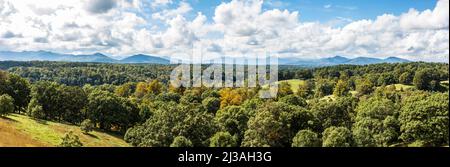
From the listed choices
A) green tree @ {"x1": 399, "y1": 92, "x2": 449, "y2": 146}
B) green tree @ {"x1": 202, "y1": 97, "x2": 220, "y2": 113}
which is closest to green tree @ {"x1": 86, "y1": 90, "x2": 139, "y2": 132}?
green tree @ {"x1": 202, "y1": 97, "x2": 220, "y2": 113}

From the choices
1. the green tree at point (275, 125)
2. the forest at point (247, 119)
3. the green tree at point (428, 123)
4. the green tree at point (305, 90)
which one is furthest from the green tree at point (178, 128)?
the green tree at point (305, 90)

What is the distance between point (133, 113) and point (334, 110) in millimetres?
39951

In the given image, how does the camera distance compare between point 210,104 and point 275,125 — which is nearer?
point 275,125

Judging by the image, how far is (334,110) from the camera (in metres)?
58.8

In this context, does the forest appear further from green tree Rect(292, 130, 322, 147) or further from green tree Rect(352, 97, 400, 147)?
green tree Rect(292, 130, 322, 147)

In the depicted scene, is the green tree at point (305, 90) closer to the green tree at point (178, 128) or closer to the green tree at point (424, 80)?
the green tree at point (424, 80)

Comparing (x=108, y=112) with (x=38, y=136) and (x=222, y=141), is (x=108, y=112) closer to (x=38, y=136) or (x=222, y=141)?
(x=38, y=136)

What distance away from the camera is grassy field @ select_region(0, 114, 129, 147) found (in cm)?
4103

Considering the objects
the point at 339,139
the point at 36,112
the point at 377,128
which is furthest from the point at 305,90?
the point at 339,139

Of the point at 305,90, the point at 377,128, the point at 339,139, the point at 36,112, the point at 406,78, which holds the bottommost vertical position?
the point at 377,128

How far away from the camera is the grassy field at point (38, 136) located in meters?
41.0

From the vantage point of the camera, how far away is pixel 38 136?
4847 cm
